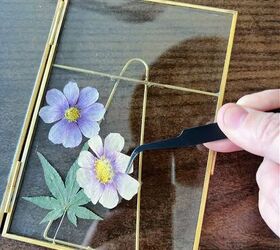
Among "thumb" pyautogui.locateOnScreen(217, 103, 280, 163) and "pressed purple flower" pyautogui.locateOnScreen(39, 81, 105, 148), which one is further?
"pressed purple flower" pyautogui.locateOnScreen(39, 81, 105, 148)

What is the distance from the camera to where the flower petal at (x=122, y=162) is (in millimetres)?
672

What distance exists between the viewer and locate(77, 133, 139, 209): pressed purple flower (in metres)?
0.67

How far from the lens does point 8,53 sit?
73 cm

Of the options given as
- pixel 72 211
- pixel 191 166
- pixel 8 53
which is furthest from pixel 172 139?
pixel 8 53

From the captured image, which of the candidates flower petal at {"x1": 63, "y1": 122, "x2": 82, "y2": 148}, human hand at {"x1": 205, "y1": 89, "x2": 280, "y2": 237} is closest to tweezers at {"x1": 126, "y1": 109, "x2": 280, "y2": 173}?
human hand at {"x1": 205, "y1": 89, "x2": 280, "y2": 237}

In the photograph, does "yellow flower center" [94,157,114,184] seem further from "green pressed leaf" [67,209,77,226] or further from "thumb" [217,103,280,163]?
"thumb" [217,103,280,163]

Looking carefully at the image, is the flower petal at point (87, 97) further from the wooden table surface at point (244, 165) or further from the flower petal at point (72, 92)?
the wooden table surface at point (244, 165)

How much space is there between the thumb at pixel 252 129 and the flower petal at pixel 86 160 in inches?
7.1

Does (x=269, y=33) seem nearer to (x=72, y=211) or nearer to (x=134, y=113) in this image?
(x=134, y=113)

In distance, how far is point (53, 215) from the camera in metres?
0.67

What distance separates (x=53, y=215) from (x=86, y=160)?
0.09m

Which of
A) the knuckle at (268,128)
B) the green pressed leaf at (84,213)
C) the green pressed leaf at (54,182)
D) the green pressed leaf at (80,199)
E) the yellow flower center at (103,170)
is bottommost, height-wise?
the green pressed leaf at (84,213)

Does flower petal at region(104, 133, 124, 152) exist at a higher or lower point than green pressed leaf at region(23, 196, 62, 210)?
higher

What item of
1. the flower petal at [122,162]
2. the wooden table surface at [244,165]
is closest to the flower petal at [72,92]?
the flower petal at [122,162]
